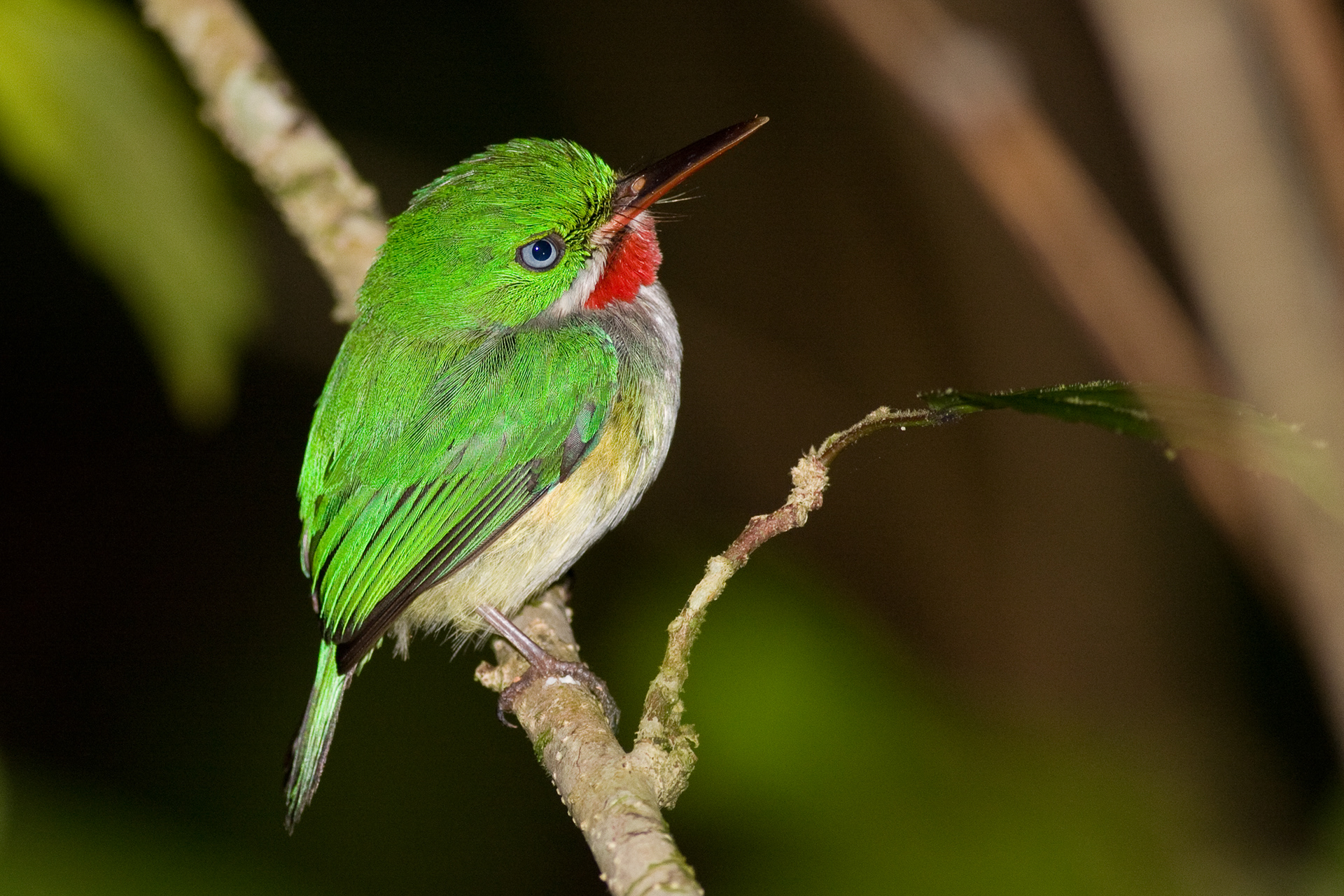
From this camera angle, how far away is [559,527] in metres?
2.66

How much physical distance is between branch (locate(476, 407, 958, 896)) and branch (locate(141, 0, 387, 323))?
1.47 m

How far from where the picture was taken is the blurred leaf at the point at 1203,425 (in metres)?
1.32

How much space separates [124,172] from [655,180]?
112 centimetres

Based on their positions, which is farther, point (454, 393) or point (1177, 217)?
point (454, 393)

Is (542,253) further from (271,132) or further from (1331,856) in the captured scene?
(1331,856)

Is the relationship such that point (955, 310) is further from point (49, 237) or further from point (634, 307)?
point (49, 237)

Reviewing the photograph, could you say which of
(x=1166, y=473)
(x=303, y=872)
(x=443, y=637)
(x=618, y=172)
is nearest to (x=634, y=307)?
(x=618, y=172)

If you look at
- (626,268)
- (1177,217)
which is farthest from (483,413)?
(1177,217)

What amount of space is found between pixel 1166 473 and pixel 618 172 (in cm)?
298

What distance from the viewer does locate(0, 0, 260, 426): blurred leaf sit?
2.09m

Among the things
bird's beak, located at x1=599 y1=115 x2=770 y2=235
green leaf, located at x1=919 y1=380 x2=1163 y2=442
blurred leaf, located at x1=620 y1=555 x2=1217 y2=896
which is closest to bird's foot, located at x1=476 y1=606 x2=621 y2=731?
blurred leaf, located at x1=620 y1=555 x2=1217 y2=896

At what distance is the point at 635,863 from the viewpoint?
1.43m

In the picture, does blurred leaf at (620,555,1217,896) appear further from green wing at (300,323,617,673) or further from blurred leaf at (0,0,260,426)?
blurred leaf at (0,0,260,426)

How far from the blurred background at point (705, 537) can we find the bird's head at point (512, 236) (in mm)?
310
